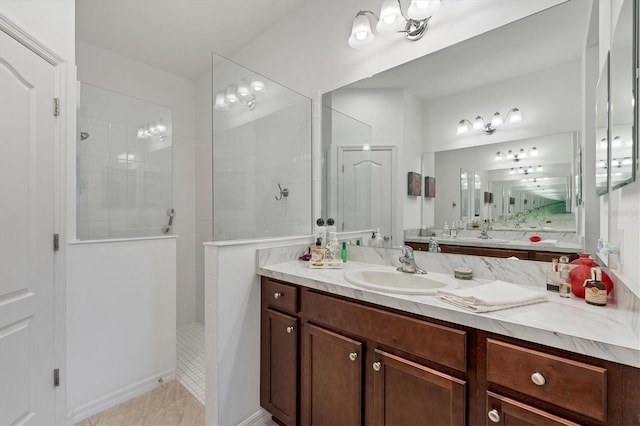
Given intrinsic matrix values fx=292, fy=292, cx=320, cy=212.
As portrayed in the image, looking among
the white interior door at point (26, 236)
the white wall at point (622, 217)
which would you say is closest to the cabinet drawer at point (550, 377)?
the white wall at point (622, 217)

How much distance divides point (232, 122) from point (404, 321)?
159cm

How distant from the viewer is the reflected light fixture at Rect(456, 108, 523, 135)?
136cm

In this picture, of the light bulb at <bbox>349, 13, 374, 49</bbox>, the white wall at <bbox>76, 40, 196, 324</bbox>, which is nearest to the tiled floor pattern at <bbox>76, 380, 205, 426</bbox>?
the white wall at <bbox>76, 40, 196, 324</bbox>

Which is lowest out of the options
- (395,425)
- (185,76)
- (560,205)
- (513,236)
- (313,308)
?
(395,425)

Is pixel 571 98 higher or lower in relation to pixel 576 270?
higher

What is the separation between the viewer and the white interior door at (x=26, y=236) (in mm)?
1318

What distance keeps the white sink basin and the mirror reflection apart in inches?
11.4

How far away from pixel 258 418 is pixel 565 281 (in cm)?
170

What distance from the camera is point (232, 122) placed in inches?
76.4

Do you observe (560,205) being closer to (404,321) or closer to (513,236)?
(513,236)

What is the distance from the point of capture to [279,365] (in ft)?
5.21

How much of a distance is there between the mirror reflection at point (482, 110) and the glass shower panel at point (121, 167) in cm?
175

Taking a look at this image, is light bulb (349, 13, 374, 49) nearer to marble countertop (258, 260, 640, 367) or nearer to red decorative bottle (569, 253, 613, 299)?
marble countertop (258, 260, 640, 367)

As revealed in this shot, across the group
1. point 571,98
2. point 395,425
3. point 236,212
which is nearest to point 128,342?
point 236,212
